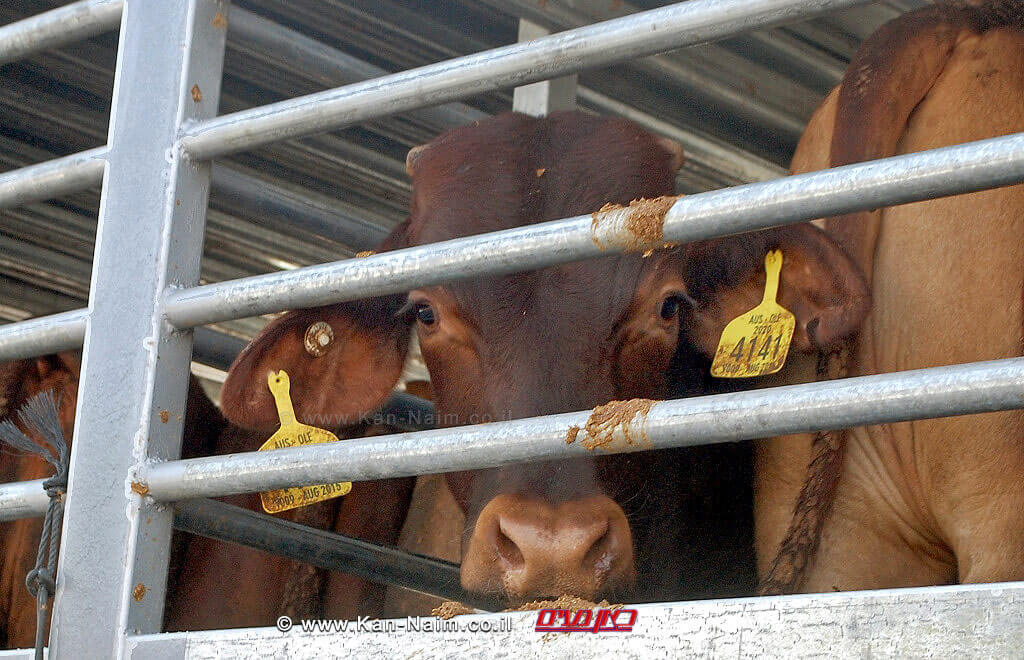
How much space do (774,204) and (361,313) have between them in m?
2.09

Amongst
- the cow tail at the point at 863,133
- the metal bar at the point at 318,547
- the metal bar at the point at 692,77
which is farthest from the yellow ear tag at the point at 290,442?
the metal bar at the point at 692,77

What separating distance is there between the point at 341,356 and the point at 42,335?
1.30 m

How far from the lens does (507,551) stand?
7.87 feet

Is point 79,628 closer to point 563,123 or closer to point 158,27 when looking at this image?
point 158,27

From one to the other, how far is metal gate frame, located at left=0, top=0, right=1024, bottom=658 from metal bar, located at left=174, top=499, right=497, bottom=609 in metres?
0.21

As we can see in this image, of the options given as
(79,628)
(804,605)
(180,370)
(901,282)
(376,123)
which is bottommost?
(804,605)

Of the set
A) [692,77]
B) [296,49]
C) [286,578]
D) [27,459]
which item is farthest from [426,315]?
[27,459]

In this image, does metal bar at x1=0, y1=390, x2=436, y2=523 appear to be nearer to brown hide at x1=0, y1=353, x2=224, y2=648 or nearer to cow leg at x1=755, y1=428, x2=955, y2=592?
brown hide at x1=0, y1=353, x2=224, y2=648

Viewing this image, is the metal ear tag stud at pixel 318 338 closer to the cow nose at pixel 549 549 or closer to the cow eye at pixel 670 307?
the cow eye at pixel 670 307

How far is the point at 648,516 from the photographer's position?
10.9 ft

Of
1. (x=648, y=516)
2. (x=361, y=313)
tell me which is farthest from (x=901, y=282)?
(x=361, y=313)

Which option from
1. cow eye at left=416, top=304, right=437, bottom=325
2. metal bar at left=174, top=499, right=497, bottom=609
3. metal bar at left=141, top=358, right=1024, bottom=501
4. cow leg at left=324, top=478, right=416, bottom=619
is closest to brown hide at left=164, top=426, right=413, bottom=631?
cow leg at left=324, top=478, right=416, bottom=619

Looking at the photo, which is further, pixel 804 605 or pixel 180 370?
pixel 180 370

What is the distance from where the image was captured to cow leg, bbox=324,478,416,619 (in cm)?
411
